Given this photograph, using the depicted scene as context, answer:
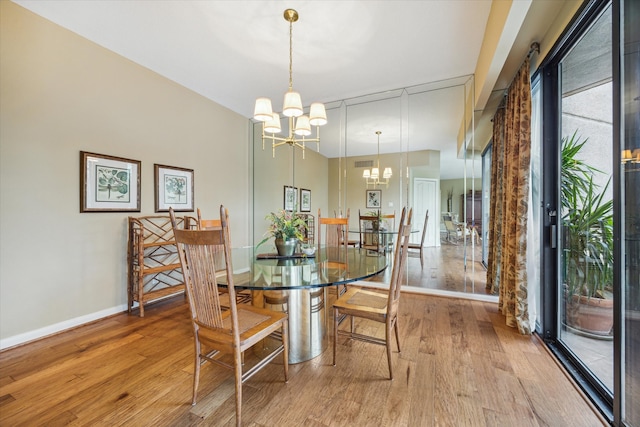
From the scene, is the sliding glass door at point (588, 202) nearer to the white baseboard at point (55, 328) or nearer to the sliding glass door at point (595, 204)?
the sliding glass door at point (595, 204)

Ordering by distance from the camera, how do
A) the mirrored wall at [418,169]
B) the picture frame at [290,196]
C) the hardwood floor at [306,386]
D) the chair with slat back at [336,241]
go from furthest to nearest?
the picture frame at [290,196], the mirrored wall at [418,169], the chair with slat back at [336,241], the hardwood floor at [306,386]

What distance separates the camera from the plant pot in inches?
62.1

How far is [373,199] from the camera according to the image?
166 inches

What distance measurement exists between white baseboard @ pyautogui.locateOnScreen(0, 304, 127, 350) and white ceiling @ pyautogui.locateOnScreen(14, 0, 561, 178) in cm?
286

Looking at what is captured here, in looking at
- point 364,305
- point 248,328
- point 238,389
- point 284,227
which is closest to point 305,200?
point 284,227

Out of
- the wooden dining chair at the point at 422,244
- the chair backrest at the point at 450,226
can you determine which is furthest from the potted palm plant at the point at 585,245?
the wooden dining chair at the point at 422,244

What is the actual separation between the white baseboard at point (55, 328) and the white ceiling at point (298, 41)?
2.86 metres

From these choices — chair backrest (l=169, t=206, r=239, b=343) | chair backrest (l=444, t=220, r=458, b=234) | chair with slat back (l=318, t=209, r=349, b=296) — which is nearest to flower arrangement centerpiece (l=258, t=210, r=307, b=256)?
chair with slat back (l=318, t=209, r=349, b=296)

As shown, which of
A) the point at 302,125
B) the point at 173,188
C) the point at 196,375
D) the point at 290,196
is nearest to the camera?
the point at 196,375

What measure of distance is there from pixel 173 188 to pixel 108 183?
75 cm

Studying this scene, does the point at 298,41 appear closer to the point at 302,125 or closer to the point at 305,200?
the point at 302,125

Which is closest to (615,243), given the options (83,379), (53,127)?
(83,379)

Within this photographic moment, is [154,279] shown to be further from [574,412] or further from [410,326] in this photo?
[574,412]

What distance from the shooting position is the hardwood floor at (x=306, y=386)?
4.63ft
